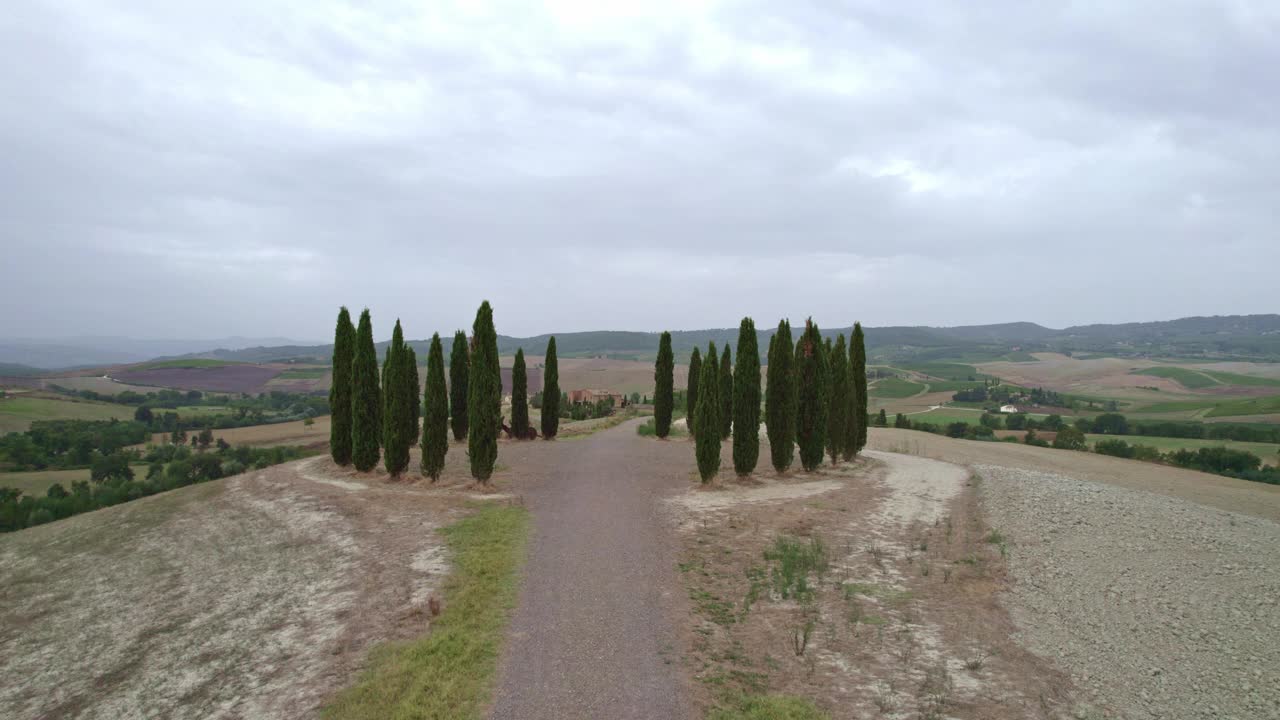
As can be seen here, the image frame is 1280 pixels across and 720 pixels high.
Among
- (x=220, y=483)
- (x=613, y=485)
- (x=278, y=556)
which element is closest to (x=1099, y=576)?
(x=613, y=485)

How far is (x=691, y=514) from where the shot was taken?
50.5 ft

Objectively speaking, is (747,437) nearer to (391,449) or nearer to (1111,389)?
(391,449)

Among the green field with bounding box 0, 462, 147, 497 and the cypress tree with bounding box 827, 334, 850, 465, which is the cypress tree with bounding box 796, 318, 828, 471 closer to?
the cypress tree with bounding box 827, 334, 850, 465

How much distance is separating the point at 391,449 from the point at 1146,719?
63.0 ft

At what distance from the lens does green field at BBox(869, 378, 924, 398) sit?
89312 mm

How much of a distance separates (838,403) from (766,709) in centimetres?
1868

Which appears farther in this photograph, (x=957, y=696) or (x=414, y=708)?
(x=957, y=696)

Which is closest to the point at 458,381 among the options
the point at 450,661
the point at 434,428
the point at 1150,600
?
the point at 434,428

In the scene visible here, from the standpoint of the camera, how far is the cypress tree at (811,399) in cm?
2198

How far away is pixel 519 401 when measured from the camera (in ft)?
105

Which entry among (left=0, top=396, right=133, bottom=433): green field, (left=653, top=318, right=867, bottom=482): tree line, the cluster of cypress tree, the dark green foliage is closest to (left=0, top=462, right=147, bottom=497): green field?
(left=0, top=396, right=133, bottom=433): green field

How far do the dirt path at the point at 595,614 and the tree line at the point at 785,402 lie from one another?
11.6 ft

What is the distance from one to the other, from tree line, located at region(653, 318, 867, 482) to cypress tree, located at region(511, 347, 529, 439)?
13260 millimetres

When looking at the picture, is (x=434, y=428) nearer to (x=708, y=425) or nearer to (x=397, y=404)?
(x=397, y=404)
